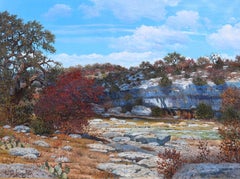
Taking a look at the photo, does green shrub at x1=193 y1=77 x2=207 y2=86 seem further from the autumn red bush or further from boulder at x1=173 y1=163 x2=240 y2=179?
boulder at x1=173 y1=163 x2=240 y2=179

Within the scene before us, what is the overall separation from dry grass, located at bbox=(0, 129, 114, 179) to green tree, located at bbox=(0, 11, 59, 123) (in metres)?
12.4

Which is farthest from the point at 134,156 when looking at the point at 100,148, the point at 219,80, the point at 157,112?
the point at 219,80

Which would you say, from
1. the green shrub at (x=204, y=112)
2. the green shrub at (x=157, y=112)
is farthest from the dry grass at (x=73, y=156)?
the green shrub at (x=157, y=112)

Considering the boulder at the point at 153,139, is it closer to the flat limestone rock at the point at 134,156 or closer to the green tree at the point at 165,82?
the flat limestone rock at the point at 134,156

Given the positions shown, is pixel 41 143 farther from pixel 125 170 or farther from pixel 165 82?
pixel 165 82

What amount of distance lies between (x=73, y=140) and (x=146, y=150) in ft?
21.3

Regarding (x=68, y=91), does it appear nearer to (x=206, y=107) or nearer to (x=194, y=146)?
(x=194, y=146)

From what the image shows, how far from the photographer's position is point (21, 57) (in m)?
46.9

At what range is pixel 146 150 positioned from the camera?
32.6 m

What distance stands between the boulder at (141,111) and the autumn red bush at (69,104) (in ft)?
150

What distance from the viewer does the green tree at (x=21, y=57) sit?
4431 cm

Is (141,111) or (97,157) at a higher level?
(141,111)

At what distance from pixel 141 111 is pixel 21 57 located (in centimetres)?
3984

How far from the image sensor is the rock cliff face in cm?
8150
